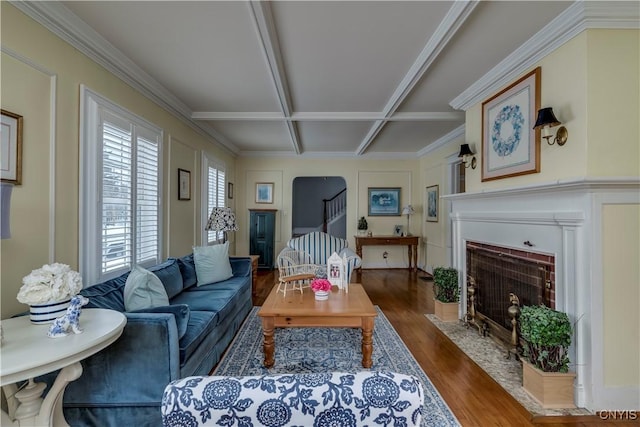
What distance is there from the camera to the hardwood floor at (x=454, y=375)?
185 centimetres

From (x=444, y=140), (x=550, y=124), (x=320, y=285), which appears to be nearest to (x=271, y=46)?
(x=320, y=285)

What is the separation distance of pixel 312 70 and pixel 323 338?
2647mm

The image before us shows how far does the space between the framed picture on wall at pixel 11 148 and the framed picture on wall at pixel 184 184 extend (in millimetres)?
2079

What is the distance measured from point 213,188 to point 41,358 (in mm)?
4165

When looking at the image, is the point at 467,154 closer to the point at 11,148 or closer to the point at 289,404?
the point at 289,404

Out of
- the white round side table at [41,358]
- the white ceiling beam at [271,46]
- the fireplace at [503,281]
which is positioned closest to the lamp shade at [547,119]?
the fireplace at [503,281]

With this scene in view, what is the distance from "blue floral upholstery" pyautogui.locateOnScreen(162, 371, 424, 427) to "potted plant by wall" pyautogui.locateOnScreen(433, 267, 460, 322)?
9.84ft

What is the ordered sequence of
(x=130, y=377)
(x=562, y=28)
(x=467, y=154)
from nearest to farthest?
(x=130, y=377) < (x=562, y=28) < (x=467, y=154)

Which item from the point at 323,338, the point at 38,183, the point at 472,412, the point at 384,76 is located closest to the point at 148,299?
the point at 38,183

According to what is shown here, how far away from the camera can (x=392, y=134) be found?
503 centimetres

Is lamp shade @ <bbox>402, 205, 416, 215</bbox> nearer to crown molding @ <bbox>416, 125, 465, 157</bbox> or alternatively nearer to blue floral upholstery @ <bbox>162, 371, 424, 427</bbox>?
crown molding @ <bbox>416, 125, 465, 157</bbox>

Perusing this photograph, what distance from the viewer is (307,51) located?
245 centimetres

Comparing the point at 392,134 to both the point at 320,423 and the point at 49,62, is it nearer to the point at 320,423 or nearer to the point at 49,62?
the point at 49,62

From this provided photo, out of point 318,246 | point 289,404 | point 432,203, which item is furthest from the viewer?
point 432,203
